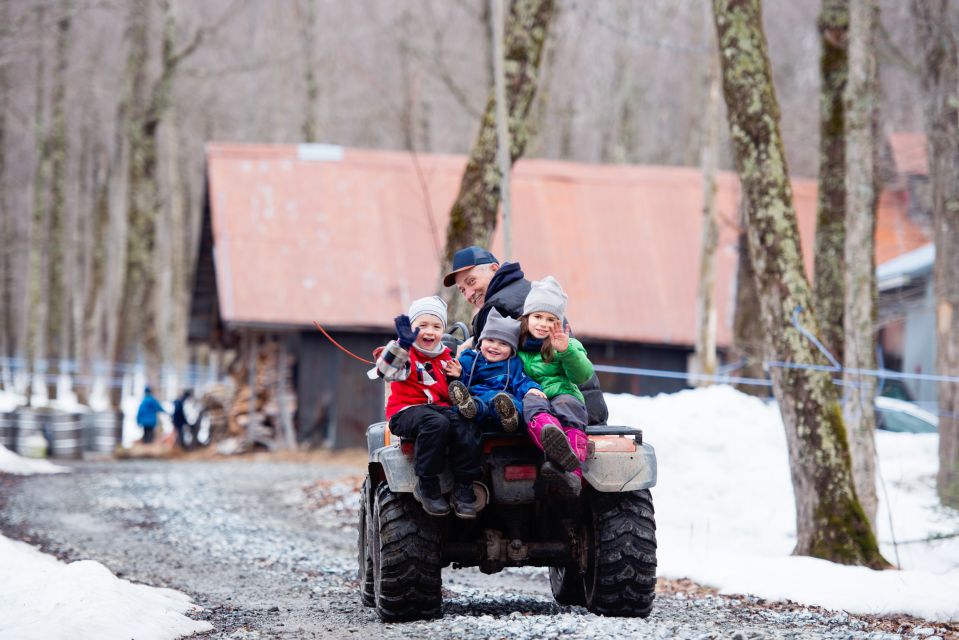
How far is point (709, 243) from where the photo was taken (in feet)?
71.6

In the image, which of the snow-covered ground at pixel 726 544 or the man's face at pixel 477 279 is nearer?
the snow-covered ground at pixel 726 544

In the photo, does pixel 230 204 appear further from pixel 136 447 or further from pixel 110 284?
pixel 110 284

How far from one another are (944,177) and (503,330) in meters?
9.18

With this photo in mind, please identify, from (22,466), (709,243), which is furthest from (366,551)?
(709,243)

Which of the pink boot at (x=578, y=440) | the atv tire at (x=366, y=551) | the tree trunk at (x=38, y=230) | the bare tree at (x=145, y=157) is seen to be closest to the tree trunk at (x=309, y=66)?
the bare tree at (x=145, y=157)

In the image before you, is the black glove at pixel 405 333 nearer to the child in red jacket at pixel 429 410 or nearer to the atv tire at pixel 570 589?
the child in red jacket at pixel 429 410

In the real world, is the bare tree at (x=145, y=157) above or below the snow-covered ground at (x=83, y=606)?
above

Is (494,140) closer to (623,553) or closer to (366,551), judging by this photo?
(366,551)

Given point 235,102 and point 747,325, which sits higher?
point 235,102

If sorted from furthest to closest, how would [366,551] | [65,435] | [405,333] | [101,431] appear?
1. [101,431]
2. [65,435]
3. [366,551]
4. [405,333]

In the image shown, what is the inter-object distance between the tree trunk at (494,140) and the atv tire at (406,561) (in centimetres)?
754

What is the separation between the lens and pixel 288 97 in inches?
1882

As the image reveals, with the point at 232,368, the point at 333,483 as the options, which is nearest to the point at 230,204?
the point at 232,368

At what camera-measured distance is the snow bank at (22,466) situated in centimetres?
1920
